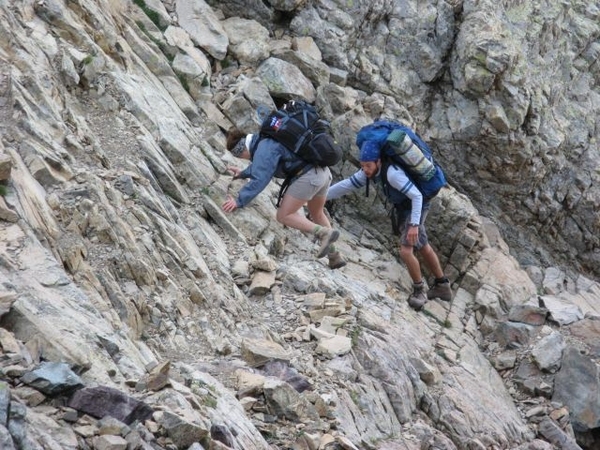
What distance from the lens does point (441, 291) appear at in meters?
13.8

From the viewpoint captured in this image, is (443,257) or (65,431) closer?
(65,431)

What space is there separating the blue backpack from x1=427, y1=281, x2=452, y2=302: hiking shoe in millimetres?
2302

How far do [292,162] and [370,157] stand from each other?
5.05ft

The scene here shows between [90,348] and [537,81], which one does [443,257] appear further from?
[90,348]

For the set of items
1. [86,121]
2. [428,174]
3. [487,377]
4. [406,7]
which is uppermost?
[406,7]

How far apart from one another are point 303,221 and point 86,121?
3.59 metres

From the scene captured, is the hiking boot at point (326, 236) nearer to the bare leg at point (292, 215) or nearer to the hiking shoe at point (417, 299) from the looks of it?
the bare leg at point (292, 215)

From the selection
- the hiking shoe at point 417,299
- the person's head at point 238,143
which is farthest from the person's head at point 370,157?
the hiking shoe at point 417,299

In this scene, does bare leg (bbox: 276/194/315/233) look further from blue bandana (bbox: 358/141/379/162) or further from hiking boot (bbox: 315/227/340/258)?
blue bandana (bbox: 358/141/379/162)

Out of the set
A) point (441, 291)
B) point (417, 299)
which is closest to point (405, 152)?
point (417, 299)

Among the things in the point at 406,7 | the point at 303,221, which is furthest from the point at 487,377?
the point at 406,7

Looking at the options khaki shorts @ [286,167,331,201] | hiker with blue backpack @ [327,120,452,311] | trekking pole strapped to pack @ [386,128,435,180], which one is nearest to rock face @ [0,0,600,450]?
khaki shorts @ [286,167,331,201]

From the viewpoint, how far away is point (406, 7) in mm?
17422

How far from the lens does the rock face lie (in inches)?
256
